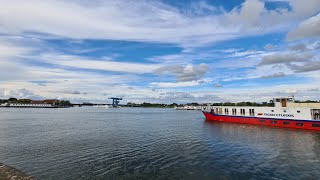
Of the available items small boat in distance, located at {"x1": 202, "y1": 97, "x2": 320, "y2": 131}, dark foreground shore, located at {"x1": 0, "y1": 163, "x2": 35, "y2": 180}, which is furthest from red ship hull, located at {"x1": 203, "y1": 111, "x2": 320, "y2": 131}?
dark foreground shore, located at {"x1": 0, "y1": 163, "x2": 35, "y2": 180}

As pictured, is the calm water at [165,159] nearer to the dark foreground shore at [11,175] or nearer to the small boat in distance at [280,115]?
the dark foreground shore at [11,175]

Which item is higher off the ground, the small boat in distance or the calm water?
the small boat in distance

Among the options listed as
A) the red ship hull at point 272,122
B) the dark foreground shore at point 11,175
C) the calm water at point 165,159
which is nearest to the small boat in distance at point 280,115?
the red ship hull at point 272,122

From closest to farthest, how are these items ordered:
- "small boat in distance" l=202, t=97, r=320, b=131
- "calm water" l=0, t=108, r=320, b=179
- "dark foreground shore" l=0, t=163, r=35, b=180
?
"dark foreground shore" l=0, t=163, r=35, b=180
"calm water" l=0, t=108, r=320, b=179
"small boat in distance" l=202, t=97, r=320, b=131

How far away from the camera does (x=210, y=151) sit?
39750mm

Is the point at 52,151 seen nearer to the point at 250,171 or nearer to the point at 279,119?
the point at 250,171

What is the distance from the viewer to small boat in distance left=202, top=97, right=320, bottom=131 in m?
64.2

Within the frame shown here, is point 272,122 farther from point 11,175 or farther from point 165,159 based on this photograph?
point 11,175

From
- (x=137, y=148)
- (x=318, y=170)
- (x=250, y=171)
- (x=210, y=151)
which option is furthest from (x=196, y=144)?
(x=318, y=170)

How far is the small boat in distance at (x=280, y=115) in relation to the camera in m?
64.2

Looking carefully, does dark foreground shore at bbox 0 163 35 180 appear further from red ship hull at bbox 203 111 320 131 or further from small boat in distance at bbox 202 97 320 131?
red ship hull at bbox 203 111 320 131

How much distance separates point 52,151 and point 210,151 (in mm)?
24997

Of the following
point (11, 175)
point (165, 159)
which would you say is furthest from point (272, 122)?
point (11, 175)

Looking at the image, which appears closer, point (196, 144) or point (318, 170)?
point (318, 170)
